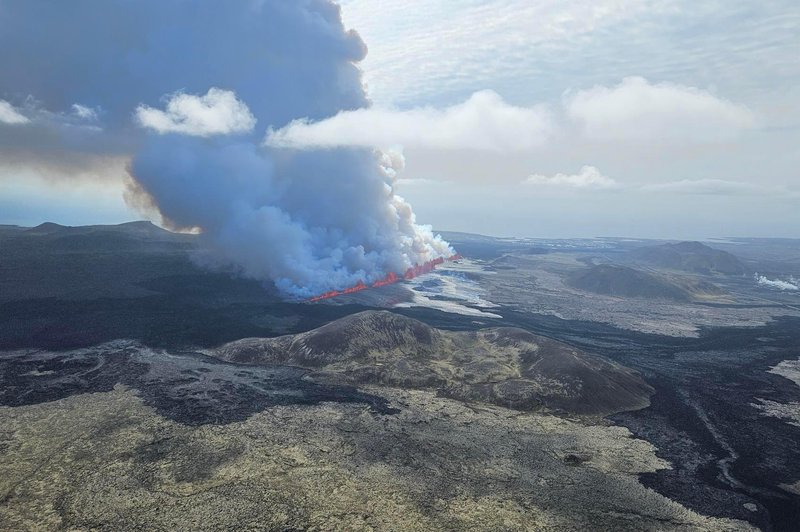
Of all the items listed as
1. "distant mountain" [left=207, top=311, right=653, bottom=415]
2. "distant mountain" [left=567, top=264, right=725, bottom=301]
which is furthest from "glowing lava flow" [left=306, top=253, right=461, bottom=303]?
"distant mountain" [left=567, top=264, right=725, bottom=301]

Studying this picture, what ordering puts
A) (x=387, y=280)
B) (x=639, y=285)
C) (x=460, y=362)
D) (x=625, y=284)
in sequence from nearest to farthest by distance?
(x=460, y=362), (x=387, y=280), (x=639, y=285), (x=625, y=284)

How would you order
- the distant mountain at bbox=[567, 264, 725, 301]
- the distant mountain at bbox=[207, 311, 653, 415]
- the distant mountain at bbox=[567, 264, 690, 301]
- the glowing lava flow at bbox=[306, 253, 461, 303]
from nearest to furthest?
1. the distant mountain at bbox=[207, 311, 653, 415]
2. the glowing lava flow at bbox=[306, 253, 461, 303]
3. the distant mountain at bbox=[567, 264, 690, 301]
4. the distant mountain at bbox=[567, 264, 725, 301]

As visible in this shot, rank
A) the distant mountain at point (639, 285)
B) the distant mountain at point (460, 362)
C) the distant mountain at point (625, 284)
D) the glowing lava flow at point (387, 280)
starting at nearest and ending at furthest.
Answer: the distant mountain at point (460, 362) → the glowing lava flow at point (387, 280) → the distant mountain at point (625, 284) → the distant mountain at point (639, 285)

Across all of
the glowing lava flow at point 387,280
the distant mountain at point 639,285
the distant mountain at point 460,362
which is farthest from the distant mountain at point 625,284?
the distant mountain at point 460,362

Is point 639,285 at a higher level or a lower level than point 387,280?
lower

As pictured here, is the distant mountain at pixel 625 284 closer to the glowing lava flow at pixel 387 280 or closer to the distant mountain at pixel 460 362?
the glowing lava flow at pixel 387 280

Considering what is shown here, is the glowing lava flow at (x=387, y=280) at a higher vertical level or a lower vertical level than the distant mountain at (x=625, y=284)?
higher

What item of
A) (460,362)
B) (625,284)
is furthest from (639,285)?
(460,362)

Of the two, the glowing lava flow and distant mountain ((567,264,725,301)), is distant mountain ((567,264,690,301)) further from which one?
the glowing lava flow

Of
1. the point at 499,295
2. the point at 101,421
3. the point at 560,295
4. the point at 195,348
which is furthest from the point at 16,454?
the point at 560,295

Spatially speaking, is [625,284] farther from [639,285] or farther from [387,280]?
[387,280]
